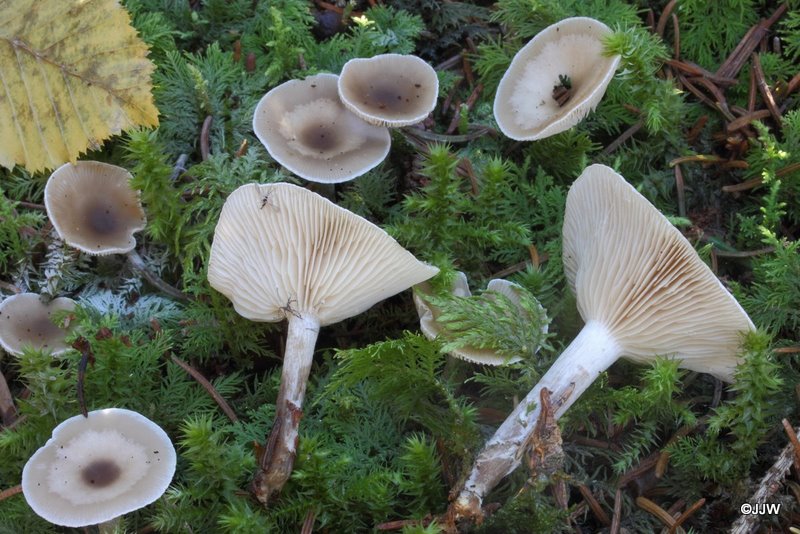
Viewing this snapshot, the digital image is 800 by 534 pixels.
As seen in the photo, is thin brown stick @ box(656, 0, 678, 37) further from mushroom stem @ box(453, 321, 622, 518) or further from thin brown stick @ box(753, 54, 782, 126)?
mushroom stem @ box(453, 321, 622, 518)

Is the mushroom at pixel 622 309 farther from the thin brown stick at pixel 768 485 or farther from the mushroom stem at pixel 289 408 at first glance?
the mushroom stem at pixel 289 408

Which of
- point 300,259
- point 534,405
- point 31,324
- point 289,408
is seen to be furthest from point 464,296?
point 31,324

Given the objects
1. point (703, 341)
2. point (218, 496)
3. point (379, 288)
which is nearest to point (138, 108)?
point (379, 288)

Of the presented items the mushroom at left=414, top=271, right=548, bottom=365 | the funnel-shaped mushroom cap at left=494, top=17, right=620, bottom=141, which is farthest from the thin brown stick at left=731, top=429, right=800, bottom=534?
the funnel-shaped mushroom cap at left=494, top=17, right=620, bottom=141

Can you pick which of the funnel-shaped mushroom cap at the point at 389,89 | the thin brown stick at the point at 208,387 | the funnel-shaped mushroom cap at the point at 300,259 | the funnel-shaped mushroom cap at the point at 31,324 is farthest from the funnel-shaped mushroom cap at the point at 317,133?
the funnel-shaped mushroom cap at the point at 31,324

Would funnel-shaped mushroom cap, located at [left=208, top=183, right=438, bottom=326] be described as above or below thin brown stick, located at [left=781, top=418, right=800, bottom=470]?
above

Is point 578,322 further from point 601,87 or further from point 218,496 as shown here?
point 218,496
